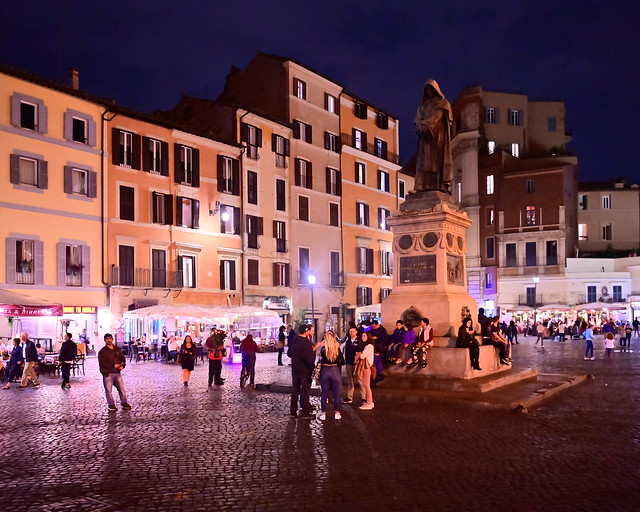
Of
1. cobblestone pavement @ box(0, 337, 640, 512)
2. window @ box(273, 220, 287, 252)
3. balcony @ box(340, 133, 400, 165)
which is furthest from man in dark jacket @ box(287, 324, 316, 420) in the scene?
balcony @ box(340, 133, 400, 165)

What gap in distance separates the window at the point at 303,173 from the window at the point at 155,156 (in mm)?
10815

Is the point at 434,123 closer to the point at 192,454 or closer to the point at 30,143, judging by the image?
the point at 192,454

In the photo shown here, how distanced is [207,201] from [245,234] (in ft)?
10.9

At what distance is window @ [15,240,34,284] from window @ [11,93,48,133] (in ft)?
16.5

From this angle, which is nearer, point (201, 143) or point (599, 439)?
point (599, 439)

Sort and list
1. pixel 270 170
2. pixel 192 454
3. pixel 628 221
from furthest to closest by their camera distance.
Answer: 1. pixel 628 221
2. pixel 270 170
3. pixel 192 454

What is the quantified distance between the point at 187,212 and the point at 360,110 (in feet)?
61.2

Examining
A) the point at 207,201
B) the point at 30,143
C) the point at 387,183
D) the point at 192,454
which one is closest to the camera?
the point at 192,454

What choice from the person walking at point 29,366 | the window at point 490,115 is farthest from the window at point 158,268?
the window at point 490,115

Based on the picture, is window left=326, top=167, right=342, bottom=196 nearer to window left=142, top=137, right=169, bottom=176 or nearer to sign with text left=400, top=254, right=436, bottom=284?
window left=142, top=137, right=169, bottom=176

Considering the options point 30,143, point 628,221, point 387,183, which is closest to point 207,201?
point 30,143

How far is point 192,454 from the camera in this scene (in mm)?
9016

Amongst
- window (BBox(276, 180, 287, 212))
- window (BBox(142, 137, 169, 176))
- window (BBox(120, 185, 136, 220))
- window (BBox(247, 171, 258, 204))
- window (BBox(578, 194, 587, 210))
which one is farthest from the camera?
window (BBox(578, 194, 587, 210))

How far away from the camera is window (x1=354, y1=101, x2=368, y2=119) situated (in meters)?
49.9
